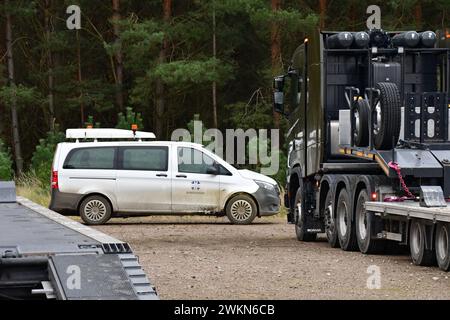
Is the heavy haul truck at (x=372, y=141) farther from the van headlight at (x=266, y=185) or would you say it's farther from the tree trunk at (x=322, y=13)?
the tree trunk at (x=322, y=13)

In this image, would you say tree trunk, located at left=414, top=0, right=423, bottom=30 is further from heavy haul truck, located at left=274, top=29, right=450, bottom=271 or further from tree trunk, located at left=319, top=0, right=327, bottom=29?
heavy haul truck, located at left=274, top=29, right=450, bottom=271

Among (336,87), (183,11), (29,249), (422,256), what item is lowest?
(422,256)

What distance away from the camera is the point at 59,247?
25.9 ft

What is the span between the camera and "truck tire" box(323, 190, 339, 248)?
19656mm

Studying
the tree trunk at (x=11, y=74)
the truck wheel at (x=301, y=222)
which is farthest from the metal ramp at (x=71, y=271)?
the tree trunk at (x=11, y=74)

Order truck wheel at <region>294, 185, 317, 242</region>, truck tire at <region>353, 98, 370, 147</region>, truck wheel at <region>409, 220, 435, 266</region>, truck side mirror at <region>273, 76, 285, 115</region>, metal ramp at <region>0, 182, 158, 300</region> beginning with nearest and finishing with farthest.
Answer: metal ramp at <region>0, 182, 158, 300</region> → truck wheel at <region>409, 220, 435, 266</region> → truck tire at <region>353, 98, 370, 147</region> → truck wheel at <region>294, 185, 317, 242</region> → truck side mirror at <region>273, 76, 285, 115</region>

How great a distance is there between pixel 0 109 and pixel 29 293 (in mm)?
50745

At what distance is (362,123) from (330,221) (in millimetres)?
2434

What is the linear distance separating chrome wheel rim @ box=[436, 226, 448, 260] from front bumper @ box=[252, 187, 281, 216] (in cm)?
1207

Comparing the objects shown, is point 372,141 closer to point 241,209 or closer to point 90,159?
point 241,209

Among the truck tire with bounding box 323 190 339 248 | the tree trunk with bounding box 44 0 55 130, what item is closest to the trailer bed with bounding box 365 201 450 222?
the truck tire with bounding box 323 190 339 248

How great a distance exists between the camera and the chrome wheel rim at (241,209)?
88.9 feet

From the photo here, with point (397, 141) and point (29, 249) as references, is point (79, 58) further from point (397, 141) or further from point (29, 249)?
point (29, 249)
